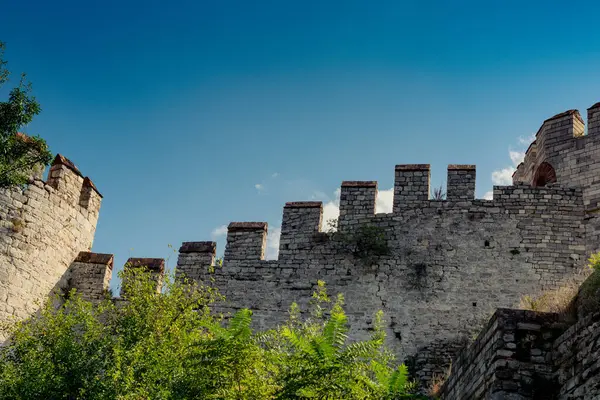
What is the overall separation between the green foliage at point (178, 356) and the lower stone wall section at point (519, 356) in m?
0.99

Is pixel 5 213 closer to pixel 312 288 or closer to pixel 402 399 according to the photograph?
pixel 312 288

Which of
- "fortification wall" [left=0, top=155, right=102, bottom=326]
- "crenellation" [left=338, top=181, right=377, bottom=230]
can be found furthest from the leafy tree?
"crenellation" [left=338, top=181, right=377, bottom=230]

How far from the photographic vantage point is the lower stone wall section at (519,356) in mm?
8336

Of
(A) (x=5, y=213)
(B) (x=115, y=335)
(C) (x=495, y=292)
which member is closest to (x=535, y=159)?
(C) (x=495, y=292)

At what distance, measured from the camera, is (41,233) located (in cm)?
1473

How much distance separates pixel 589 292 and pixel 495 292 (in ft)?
20.8

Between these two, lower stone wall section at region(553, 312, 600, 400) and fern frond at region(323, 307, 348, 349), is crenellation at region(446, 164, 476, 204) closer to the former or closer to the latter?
fern frond at region(323, 307, 348, 349)

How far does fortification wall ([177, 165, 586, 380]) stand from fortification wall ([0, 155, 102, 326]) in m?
2.19

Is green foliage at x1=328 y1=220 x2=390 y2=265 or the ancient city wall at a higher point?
green foliage at x1=328 y1=220 x2=390 y2=265

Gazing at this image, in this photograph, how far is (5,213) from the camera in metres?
14.2

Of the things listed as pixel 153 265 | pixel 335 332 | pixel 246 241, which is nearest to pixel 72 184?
pixel 153 265

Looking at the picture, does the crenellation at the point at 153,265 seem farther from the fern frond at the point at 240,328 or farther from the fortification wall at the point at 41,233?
the fern frond at the point at 240,328

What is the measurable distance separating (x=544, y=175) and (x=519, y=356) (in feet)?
29.3

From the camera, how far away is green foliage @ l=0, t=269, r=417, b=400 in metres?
8.71
